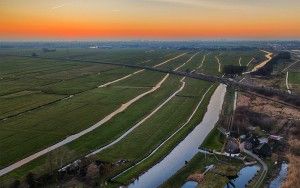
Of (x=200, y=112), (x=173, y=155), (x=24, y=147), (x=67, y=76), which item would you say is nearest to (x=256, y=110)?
(x=200, y=112)

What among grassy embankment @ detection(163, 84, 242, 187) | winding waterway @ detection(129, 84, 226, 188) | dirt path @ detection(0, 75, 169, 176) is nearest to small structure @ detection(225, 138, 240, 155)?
grassy embankment @ detection(163, 84, 242, 187)

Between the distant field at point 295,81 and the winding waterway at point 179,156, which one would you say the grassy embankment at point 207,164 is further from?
the distant field at point 295,81

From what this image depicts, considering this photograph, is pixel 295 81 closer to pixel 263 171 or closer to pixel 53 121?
pixel 53 121

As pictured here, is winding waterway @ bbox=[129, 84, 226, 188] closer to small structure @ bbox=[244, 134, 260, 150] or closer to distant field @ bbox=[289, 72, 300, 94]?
small structure @ bbox=[244, 134, 260, 150]

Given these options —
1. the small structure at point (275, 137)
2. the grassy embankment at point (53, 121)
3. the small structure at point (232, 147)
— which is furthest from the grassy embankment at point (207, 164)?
the grassy embankment at point (53, 121)

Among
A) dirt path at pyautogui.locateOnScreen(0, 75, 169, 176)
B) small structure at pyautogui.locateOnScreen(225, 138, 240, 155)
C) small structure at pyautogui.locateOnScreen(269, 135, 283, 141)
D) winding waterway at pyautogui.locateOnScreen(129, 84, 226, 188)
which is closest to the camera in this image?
winding waterway at pyautogui.locateOnScreen(129, 84, 226, 188)

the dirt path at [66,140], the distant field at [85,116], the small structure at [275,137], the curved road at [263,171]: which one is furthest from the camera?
the small structure at [275,137]

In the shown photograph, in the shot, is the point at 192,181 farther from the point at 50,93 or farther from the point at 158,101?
the point at 50,93

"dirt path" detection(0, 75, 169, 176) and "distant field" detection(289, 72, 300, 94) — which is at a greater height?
"dirt path" detection(0, 75, 169, 176)

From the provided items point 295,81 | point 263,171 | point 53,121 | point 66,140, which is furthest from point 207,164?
point 295,81
